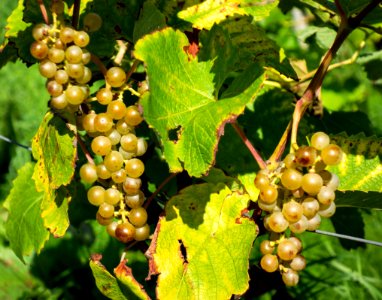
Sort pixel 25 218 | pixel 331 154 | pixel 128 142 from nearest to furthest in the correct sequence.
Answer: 1. pixel 331 154
2. pixel 128 142
3. pixel 25 218

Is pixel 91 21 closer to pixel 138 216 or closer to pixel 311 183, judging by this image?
pixel 138 216

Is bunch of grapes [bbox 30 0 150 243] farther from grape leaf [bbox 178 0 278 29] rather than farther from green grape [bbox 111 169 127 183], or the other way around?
grape leaf [bbox 178 0 278 29]

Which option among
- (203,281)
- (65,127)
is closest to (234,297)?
(203,281)

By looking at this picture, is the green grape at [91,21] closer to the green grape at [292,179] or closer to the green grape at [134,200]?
the green grape at [134,200]

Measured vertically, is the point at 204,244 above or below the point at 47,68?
below

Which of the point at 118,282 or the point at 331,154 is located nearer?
the point at 331,154

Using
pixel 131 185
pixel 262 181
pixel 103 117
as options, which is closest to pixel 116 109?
pixel 103 117

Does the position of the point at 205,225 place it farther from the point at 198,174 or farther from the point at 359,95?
the point at 359,95
